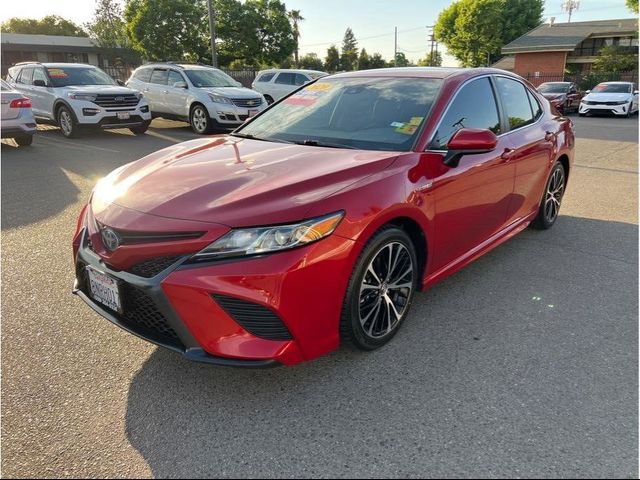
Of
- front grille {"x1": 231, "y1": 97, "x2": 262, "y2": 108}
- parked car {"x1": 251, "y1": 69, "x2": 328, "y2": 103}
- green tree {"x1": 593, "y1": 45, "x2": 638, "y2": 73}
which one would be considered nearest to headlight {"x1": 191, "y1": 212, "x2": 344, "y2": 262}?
front grille {"x1": 231, "y1": 97, "x2": 262, "y2": 108}

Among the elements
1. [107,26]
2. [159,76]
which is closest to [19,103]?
[159,76]

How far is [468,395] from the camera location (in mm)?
2518

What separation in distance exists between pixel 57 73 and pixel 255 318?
473 inches

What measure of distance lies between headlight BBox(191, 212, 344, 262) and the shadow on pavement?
80 centimetres

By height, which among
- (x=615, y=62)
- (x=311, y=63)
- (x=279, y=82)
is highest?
(x=311, y=63)

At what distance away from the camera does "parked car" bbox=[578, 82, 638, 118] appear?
784 inches

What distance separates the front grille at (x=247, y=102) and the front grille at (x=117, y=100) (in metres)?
2.34

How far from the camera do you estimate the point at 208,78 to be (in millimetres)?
13070

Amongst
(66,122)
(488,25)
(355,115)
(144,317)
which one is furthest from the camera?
(488,25)

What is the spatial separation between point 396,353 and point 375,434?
725 mm

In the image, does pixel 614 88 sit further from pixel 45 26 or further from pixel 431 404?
pixel 45 26

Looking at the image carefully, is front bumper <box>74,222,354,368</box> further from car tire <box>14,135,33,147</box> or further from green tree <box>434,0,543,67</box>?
green tree <box>434,0,543,67</box>

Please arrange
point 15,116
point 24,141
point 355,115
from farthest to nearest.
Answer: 1. point 24,141
2. point 15,116
3. point 355,115

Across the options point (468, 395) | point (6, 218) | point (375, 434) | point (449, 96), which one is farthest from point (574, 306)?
point (6, 218)
